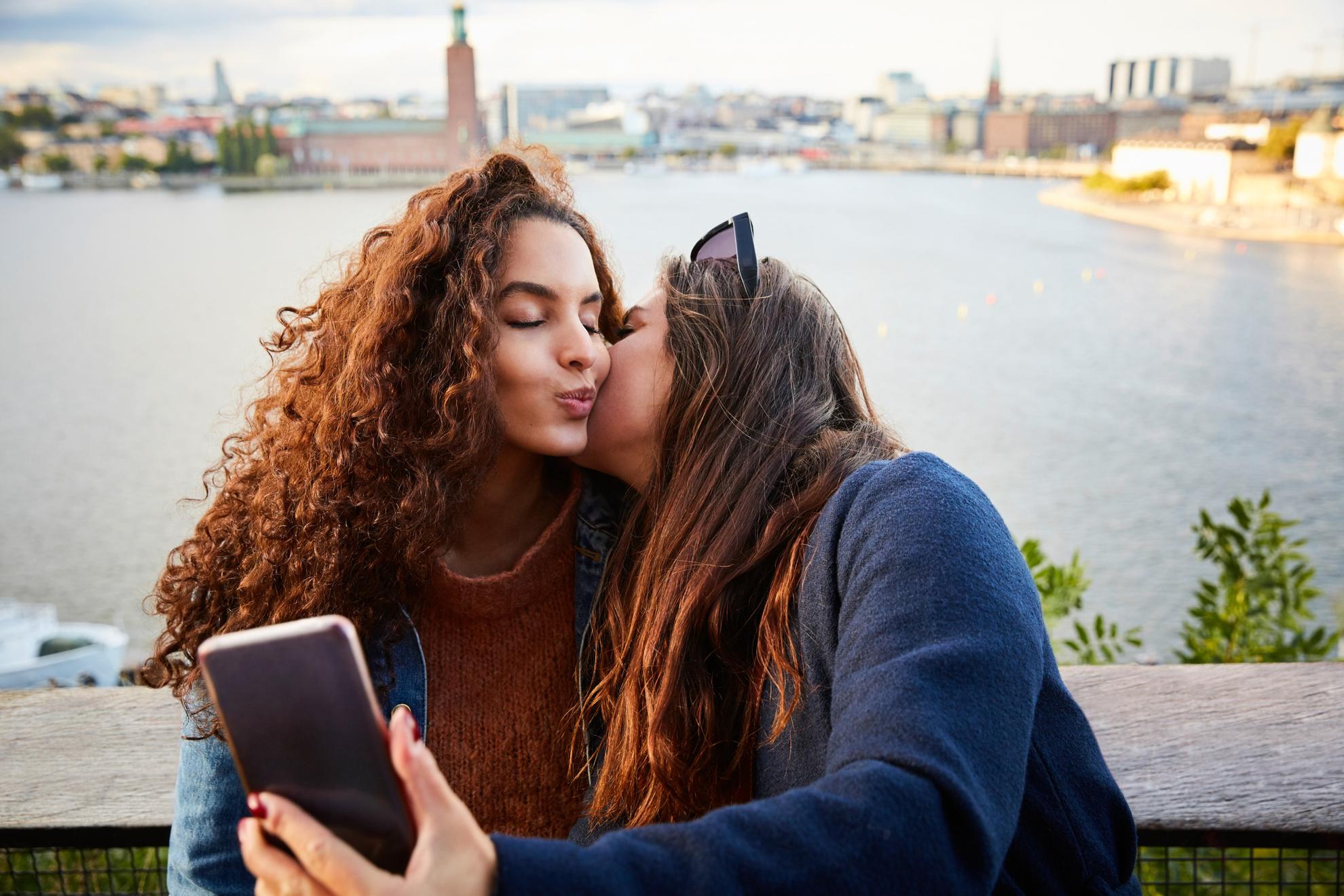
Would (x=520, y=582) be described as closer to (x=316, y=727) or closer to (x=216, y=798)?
(x=216, y=798)

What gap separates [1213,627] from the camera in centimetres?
212

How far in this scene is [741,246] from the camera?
1.35m

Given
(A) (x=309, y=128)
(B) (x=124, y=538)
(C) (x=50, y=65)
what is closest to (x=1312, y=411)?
(B) (x=124, y=538)

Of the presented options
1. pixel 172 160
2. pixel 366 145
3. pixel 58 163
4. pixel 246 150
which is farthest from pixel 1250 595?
pixel 58 163

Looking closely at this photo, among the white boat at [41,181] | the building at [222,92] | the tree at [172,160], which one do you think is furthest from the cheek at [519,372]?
the building at [222,92]

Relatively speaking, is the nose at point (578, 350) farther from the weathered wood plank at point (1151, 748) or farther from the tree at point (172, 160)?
the tree at point (172, 160)

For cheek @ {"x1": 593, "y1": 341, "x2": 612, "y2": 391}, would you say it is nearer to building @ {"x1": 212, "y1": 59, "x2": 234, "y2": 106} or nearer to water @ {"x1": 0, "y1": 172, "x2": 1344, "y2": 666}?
water @ {"x1": 0, "y1": 172, "x2": 1344, "y2": 666}

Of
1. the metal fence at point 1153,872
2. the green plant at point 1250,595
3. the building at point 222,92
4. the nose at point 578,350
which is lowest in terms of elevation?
the metal fence at point 1153,872

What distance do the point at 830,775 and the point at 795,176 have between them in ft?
200

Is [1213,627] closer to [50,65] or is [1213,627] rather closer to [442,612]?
[442,612]

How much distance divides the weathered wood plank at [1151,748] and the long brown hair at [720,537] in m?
0.44

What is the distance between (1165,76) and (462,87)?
69578mm

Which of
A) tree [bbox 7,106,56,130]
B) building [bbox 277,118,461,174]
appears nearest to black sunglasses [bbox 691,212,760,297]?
building [bbox 277,118,461,174]

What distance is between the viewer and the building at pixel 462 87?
27.4 metres
